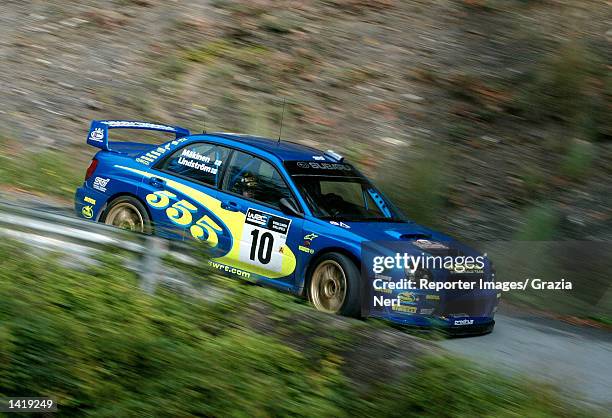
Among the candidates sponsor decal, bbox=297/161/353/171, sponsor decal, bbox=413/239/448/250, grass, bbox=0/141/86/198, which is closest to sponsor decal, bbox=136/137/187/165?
sponsor decal, bbox=297/161/353/171

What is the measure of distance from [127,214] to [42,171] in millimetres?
4366

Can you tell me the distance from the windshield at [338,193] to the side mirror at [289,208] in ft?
0.46

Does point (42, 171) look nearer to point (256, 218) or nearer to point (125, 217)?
point (125, 217)

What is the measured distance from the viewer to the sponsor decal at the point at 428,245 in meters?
8.62

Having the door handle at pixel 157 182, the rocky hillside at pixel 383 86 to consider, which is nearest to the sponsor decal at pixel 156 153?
the door handle at pixel 157 182

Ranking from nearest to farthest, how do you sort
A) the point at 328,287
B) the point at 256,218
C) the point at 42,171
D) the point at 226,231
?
the point at 328,287 < the point at 256,218 < the point at 226,231 < the point at 42,171

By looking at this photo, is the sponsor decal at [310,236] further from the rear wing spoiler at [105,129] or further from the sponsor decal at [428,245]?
the rear wing spoiler at [105,129]

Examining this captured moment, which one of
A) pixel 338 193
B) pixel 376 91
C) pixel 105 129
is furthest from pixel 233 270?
pixel 376 91

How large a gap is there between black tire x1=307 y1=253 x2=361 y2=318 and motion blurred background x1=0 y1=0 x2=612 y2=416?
332 cm

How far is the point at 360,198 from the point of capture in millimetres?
9664

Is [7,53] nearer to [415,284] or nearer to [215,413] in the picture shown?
[415,284]

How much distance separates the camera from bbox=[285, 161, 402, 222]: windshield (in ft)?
29.8

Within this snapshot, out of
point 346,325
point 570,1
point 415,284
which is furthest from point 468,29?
point 346,325

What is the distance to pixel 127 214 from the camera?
996 cm
